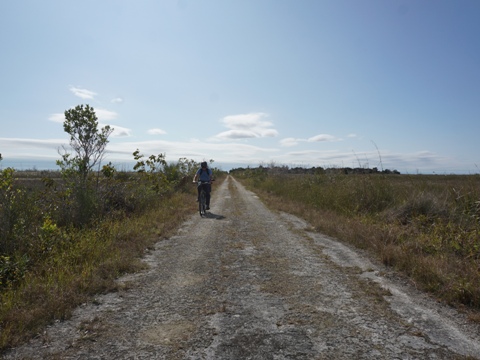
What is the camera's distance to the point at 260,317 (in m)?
3.46

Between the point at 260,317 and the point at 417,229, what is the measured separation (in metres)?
6.21

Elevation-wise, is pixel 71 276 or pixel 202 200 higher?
pixel 202 200

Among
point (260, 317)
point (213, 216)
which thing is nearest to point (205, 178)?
point (213, 216)

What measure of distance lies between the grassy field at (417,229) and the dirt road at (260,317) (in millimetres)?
482

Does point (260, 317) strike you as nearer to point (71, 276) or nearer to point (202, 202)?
point (71, 276)

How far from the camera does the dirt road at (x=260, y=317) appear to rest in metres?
2.80

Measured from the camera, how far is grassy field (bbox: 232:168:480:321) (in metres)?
4.48

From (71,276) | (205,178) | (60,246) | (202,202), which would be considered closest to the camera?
(71,276)

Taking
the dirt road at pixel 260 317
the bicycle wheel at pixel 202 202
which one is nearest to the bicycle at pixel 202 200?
the bicycle wheel at pixel 202 202

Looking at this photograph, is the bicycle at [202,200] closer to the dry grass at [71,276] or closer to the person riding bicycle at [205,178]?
the person riding bicycle at [205,178]

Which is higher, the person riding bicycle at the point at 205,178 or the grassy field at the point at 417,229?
the person riding bicycle at the point at 205,178

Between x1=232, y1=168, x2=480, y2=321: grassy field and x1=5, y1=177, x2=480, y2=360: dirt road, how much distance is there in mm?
482

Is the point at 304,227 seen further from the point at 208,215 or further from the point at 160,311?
the point at 160,311

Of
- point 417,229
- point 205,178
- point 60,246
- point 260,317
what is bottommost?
point 260,317
